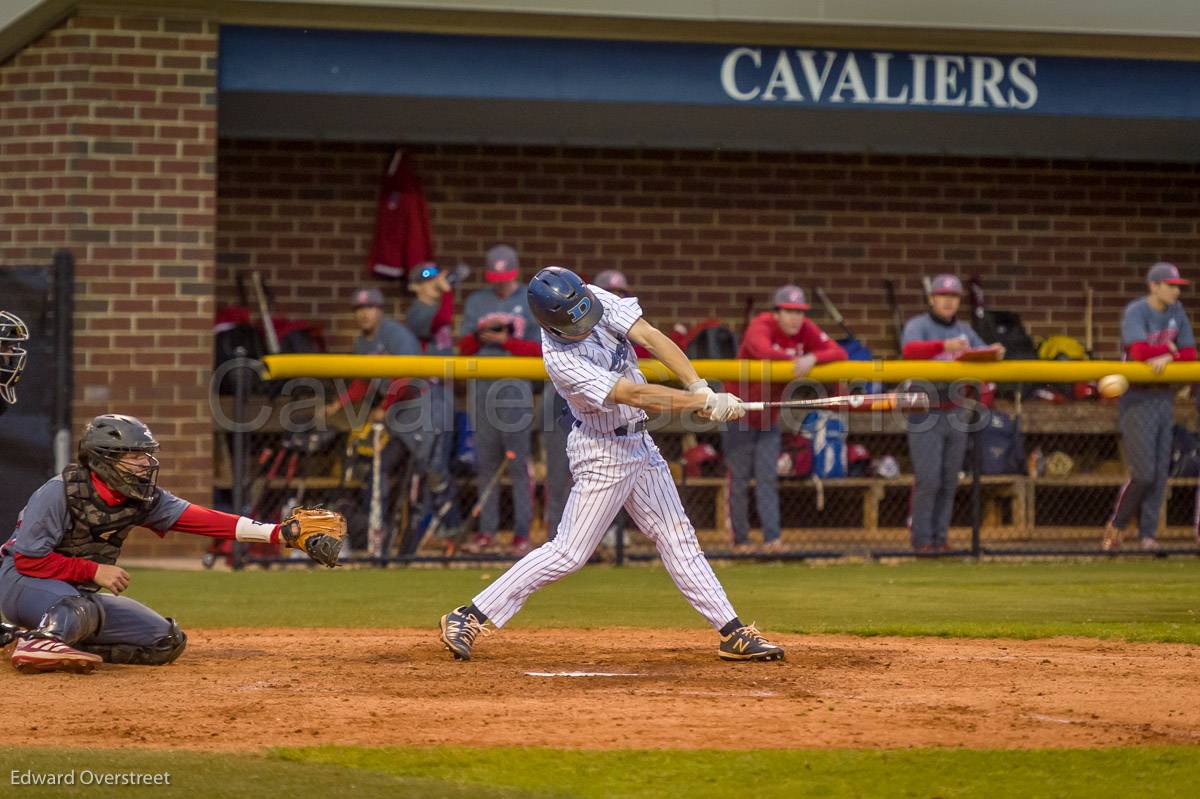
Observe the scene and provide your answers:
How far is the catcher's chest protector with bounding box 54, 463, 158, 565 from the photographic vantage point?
6.84m

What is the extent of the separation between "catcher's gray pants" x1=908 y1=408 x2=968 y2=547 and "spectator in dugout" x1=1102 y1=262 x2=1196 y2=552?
130cm

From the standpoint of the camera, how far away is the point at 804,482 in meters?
13.0

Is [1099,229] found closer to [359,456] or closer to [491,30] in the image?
[491,30]

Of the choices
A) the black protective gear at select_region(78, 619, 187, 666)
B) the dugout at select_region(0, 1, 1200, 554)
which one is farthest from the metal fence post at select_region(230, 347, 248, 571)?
the black protective gear at select_region(78, 619, 187, 666)

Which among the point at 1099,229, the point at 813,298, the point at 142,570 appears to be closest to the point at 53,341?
the point at 142,570

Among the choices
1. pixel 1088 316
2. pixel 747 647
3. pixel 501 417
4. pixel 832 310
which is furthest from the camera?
pixel 1088 316

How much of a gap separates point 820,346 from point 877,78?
9.40 ft

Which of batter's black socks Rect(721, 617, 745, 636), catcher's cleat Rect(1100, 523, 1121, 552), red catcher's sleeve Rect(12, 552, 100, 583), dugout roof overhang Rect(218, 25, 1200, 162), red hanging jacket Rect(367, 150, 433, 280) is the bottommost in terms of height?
batter's black socks Rect(721, 617, 745, 636)

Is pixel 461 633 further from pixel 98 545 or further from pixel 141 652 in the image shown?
pixel 98 545

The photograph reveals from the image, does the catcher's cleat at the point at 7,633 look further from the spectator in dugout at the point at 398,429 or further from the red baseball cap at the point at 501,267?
the red baseball cap at the point at 501,267

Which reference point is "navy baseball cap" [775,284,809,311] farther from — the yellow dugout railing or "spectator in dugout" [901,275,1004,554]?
"spectator in dugout" [901,275,1004,554]

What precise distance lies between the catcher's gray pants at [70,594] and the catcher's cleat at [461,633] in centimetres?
123

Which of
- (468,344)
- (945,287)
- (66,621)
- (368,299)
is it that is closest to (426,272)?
(368,299)

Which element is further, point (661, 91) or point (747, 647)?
point (661, 91)
